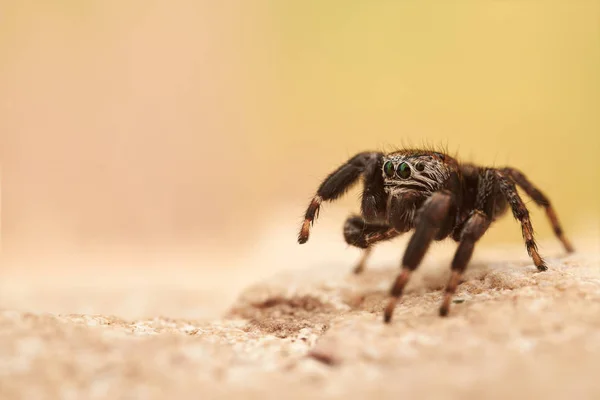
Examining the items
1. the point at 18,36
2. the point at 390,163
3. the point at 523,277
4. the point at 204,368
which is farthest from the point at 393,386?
the point at 18,36

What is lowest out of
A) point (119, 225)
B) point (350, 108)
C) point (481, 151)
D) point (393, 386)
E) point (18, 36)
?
point (119, 225)

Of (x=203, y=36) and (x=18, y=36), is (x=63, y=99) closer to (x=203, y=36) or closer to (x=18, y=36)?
(x=18, y=36)

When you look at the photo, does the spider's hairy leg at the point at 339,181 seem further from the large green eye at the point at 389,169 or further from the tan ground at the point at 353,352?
the tan ground at the point at 353,352

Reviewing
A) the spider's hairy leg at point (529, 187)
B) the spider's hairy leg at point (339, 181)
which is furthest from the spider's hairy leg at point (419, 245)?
the spider's hairy leg at point (529, 187)

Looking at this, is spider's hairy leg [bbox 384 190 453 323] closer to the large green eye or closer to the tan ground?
the tan ground

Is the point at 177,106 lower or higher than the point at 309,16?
lower

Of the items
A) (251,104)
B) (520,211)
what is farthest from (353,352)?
Result: (251,104)

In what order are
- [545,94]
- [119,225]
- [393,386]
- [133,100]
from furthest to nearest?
1. [133,100]
2. [119,225]
3. [545,94]
4. [393,386]
